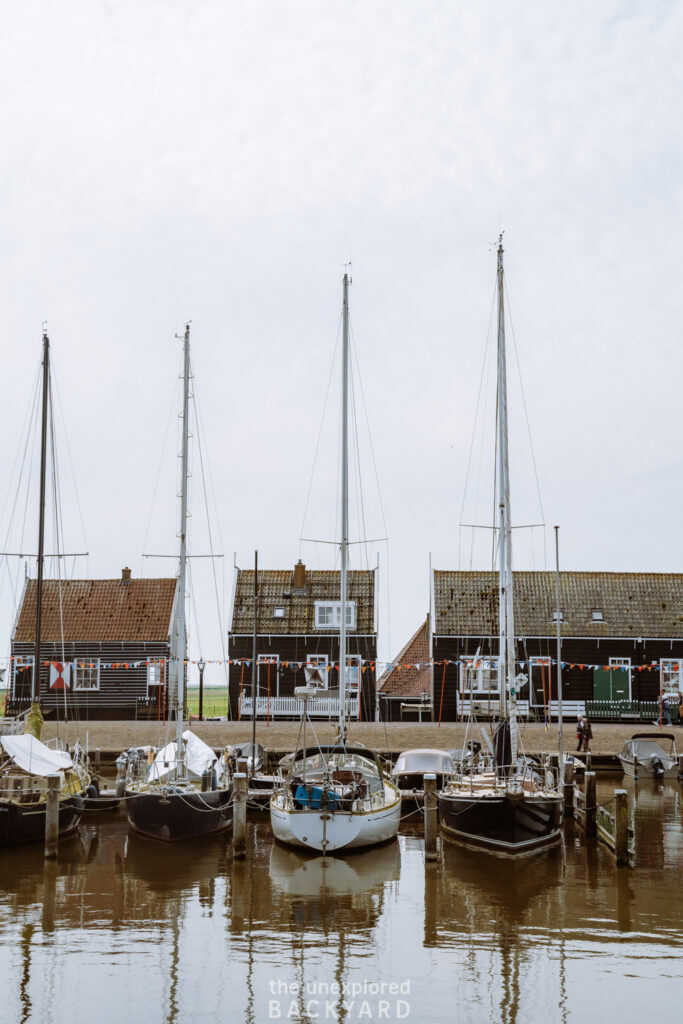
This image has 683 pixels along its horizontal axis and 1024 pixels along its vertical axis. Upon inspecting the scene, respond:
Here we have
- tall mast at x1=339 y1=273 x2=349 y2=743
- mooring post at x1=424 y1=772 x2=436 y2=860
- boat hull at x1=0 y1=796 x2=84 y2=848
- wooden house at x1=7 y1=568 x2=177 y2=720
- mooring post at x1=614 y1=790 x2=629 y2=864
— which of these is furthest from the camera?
wooden house at x1=7 y1=568 x2=177 y2=720

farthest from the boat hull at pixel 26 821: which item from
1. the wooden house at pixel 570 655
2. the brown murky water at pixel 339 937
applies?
the wooden house at pixel 570 655

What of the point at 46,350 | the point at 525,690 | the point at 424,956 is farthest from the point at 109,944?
the point at 525,690

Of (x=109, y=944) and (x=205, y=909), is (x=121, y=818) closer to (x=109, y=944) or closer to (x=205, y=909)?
(x=205, y=909)

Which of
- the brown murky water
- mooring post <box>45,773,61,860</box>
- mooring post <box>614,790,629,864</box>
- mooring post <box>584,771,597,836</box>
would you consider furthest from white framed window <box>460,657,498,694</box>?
mooring post <box>45,773,61,860</box>

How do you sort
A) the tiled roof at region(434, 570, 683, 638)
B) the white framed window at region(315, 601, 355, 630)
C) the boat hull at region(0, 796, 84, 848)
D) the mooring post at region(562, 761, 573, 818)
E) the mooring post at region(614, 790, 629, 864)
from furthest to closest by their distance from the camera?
the white framed window at region(315, 601, 355, 630) → the tiled roof at region(434, 570, 683, 638) → the mooring post at region(562, 761, 573, 818) → the boat hull at region(0, 796, 84, 848) → the mooring post at region(614, 790, 629, 864)

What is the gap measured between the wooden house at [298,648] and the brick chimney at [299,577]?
0.20 m

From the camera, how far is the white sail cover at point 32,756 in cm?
2231

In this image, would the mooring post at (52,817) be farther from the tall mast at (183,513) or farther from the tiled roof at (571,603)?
the tiled roof at (571,603)

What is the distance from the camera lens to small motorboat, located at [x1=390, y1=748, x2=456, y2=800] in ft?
90.3

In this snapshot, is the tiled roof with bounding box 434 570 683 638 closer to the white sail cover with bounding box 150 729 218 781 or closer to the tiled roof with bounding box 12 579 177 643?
the tiled roof with bounding box 12 579 177 643

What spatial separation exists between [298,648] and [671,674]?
1793 cm

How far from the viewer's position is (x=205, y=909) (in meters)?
16.4

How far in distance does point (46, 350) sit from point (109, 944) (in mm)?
21157

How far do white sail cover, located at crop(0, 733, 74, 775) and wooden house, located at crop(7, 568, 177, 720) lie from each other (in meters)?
19.7
